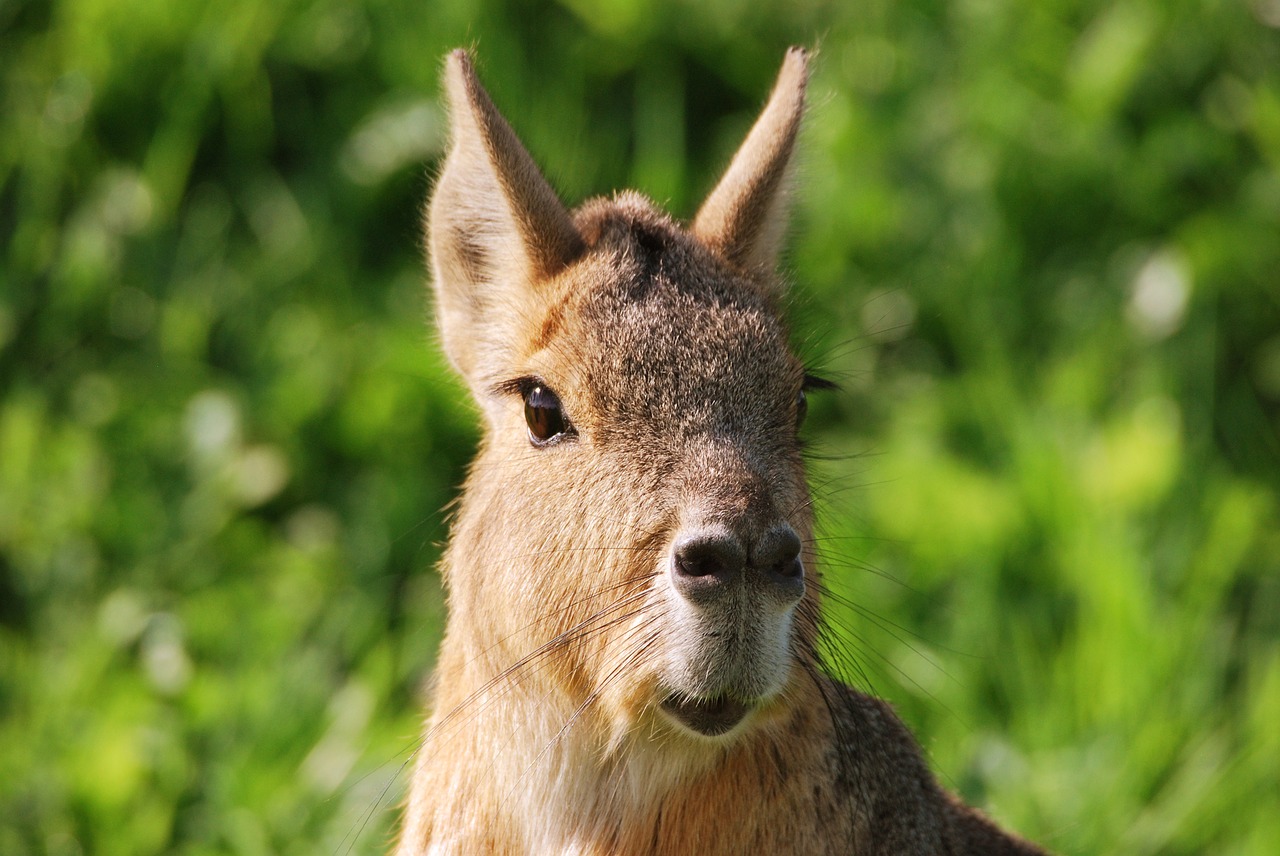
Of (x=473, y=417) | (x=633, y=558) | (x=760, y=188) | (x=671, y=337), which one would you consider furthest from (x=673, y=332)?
(x=473, y=417)

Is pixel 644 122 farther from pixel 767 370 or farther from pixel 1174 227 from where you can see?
pixel 767 370

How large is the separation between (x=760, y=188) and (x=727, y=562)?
3.60 ft

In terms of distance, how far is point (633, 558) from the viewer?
278cm

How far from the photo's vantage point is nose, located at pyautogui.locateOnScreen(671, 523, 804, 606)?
2.59 m

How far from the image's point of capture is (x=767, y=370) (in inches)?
119

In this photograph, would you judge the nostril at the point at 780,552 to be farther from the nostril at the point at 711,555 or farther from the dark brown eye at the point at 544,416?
the dark brown eye at the point at 544,416

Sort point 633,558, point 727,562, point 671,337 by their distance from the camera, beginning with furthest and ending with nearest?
point 671,337 < point 633,558 < point 727,562

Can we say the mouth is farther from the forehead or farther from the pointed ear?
the pointed ear

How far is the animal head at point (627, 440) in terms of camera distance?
268 centimetres

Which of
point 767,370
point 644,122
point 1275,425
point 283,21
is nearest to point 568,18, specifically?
point 644,122

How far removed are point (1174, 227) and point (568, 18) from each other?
2.47 meters

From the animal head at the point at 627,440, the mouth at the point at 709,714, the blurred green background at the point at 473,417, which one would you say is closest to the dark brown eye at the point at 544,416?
the animal head at the point at 627,440

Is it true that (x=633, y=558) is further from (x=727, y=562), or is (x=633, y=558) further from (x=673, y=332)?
(x=673, y=332)

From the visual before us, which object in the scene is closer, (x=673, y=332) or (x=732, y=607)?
(x=732, y=607)
